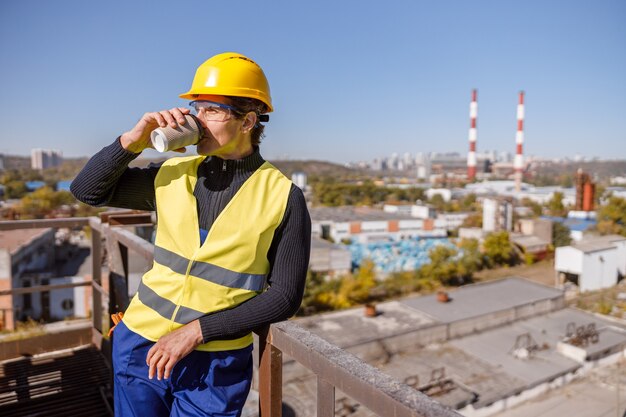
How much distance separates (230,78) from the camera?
1.29 meters

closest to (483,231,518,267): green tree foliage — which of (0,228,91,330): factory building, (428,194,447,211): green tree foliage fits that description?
(428,194,447,211): green tree foliage

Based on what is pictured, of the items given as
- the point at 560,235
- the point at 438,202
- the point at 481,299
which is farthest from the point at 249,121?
the point at 438,202

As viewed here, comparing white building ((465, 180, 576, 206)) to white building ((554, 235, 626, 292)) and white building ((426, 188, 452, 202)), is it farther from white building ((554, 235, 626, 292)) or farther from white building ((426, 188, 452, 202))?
white building ((554, 235, 626, 292))

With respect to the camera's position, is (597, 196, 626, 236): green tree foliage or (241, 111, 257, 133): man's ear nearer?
(241, 111, 257, 133): man's ear

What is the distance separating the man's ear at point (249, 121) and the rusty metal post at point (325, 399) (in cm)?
65

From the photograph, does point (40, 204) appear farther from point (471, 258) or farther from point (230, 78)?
point (230, 78)

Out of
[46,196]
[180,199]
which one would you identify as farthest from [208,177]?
[46,196]

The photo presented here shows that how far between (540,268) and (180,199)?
34816mm

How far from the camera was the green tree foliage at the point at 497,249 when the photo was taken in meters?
31.5

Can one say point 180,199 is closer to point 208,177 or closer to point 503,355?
point 208,177

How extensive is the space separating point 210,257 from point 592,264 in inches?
1075

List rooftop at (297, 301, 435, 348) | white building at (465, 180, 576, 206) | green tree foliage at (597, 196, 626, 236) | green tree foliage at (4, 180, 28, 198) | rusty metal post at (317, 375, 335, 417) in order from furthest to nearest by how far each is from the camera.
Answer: white building at (465, 180, 576, 206) < green tree foliage at (4, 180, 28, 198) < green tree foliage at (597, 196, 626, 236) < rooftop at (297, 301, 435, 348) < rusty metal post at (317, 375, 335, 417)

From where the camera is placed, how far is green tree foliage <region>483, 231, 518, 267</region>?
3153cm

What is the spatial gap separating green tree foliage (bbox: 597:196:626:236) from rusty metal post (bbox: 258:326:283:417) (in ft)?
137
